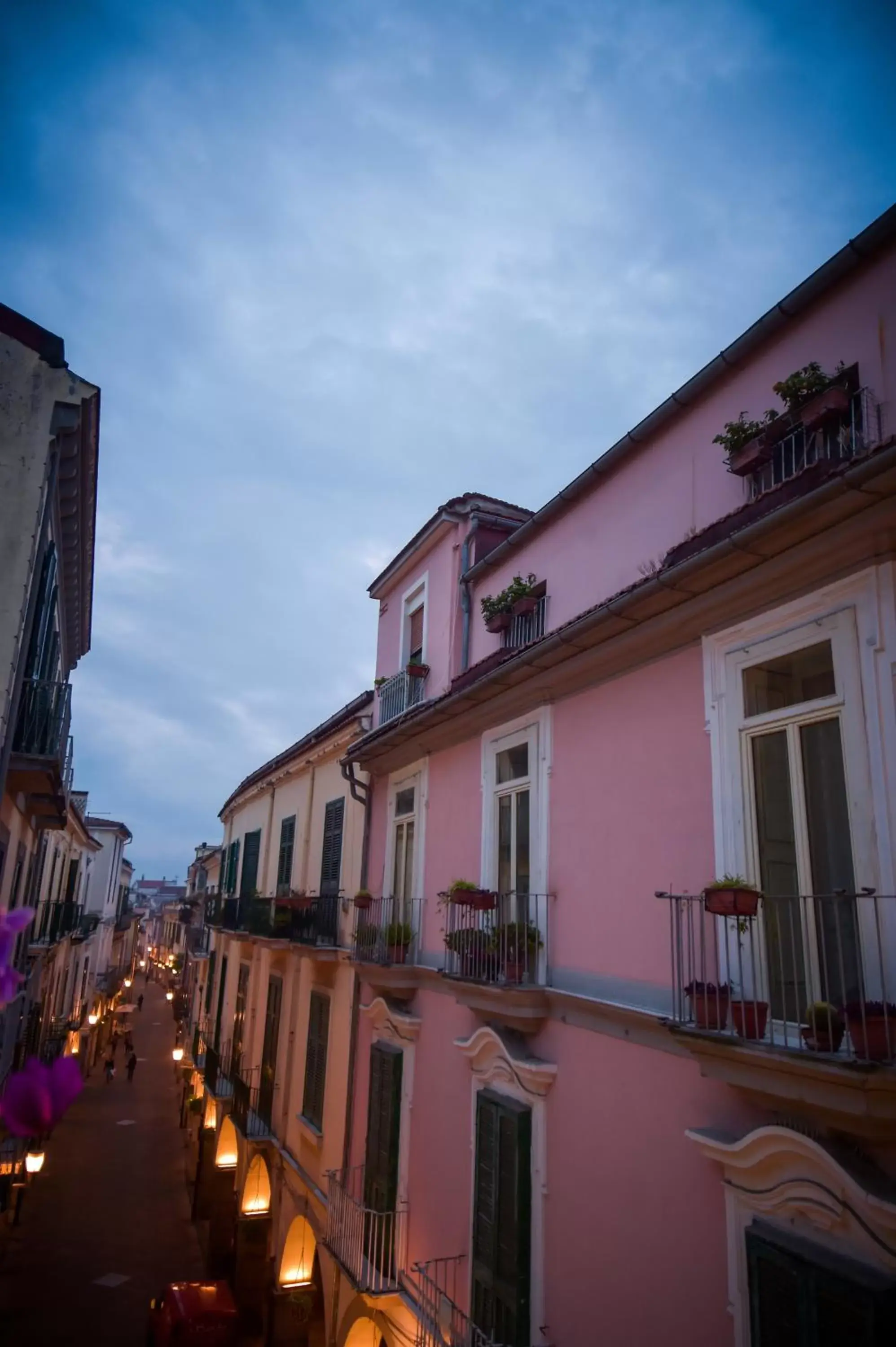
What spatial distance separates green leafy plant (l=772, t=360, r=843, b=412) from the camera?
568 centimetres

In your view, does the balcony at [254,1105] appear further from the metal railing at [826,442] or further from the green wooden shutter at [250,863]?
the metal railing at [826,442]

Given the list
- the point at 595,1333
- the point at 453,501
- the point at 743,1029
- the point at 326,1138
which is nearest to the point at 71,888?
the point at 326,1138

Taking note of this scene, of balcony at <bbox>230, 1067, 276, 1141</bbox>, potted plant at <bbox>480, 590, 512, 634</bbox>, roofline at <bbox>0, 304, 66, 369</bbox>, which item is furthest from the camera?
balcony at <bbox>230, 1067, 276, 1141</bbox>

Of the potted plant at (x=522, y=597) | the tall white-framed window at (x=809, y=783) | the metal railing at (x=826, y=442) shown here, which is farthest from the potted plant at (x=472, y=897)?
the metal railing at (x=826, y=442)

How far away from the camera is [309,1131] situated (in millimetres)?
13062

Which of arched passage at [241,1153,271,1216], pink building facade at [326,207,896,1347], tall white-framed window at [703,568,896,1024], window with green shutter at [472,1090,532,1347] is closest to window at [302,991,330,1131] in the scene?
pink building facade at [326,207,896,1347]

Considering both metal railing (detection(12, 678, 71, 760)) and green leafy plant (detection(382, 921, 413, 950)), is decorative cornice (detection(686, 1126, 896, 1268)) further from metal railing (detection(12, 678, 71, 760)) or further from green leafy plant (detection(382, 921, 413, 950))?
metal railing (detection(12, 678, 71, 760))

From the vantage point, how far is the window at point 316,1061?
13102 mm

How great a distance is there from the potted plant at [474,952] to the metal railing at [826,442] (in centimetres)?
452

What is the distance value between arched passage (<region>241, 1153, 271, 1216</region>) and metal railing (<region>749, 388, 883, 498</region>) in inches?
647

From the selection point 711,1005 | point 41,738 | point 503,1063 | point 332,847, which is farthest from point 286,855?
point 711,1005

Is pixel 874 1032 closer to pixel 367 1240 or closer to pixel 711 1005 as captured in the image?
pixel 711 1005

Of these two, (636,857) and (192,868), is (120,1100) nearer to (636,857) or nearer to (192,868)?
(192,868)

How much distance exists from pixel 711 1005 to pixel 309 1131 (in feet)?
33.5
